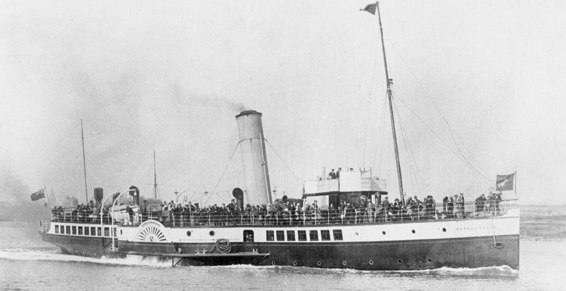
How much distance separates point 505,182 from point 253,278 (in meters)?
11.1

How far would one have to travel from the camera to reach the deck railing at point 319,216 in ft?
84.5

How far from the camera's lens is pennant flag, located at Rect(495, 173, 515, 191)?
24812mm

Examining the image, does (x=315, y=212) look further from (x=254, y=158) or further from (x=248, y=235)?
(x=254, y=158)

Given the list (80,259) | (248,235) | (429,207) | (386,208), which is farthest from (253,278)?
(80,259)

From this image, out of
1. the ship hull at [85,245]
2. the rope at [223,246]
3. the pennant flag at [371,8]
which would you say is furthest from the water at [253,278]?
the pennant flag at [371,8]

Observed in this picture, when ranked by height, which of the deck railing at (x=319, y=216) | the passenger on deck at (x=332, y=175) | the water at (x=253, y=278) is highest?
the passenger on deck at (x=332, y=175)

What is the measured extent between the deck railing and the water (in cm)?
215

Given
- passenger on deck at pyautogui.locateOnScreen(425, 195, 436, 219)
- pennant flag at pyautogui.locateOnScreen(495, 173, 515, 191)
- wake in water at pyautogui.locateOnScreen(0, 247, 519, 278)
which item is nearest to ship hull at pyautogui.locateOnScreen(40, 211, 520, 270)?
wake in water at pyautogui.locateOnScreen(0, 247, 519, 278)

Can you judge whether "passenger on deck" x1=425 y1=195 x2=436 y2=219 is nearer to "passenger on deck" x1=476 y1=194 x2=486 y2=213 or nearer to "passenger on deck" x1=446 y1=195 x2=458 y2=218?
"passenger on deck" x1=446 y1=195 x2=458 y2=218

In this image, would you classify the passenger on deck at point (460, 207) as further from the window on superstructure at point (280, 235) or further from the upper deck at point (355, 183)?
the window on superstructure at point (280, 235)

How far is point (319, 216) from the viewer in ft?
93.2

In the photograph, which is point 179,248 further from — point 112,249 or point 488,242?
point 488,242

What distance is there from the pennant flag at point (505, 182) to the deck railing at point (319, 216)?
737 mm

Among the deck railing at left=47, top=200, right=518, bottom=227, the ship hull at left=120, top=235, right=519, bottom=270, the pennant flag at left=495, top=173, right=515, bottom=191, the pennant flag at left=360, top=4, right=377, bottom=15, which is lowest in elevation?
the ship hull at left=120, top=235, right=519, bottom=270
